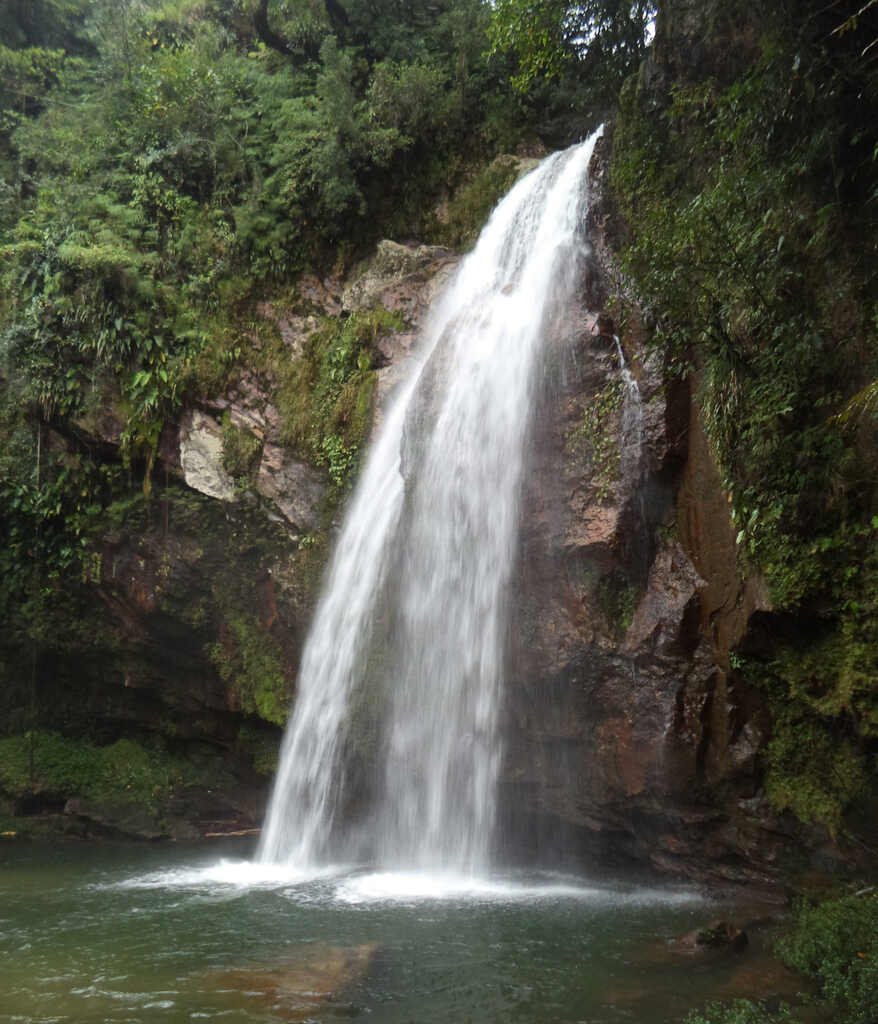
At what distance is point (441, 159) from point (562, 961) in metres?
12.3

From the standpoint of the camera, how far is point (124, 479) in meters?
12.1

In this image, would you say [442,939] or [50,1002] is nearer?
[50,1002]

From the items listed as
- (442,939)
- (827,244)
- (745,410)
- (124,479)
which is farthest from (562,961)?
(124,479)

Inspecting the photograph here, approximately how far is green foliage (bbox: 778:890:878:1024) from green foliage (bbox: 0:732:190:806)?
961 cm

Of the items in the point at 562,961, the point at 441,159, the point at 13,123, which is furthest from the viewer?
the point at 13,123

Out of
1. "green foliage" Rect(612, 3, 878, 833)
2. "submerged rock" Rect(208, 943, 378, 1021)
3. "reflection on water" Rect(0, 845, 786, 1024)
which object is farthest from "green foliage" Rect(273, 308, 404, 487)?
"submerged rock" Rect(208, 943, 378, 1021)

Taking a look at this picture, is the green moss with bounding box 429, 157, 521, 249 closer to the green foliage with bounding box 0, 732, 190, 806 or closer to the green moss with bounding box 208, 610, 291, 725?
the green moss with bounding box 208, 610, 291, 725

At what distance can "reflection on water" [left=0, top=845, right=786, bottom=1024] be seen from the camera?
15.7ft

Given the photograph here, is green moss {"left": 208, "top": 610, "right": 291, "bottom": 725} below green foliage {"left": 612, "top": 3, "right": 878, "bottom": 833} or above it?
below

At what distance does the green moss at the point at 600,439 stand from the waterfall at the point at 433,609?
72 centimetres

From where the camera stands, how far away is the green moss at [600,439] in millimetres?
7578

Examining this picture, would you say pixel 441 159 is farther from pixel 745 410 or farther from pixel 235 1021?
pixel 235 1021

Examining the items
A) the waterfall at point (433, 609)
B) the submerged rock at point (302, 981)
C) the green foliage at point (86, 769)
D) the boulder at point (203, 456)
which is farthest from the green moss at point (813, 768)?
the green foliage at point (86, 769)

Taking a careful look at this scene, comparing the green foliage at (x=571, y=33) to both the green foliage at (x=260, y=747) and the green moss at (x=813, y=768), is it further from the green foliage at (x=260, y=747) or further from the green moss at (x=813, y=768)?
the green foliage at (x=260, y=747)
